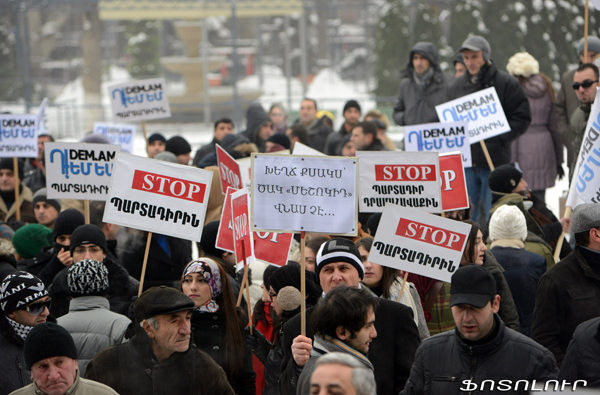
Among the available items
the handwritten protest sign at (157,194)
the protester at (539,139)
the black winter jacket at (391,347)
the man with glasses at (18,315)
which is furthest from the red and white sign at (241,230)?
the protester at (539,139)

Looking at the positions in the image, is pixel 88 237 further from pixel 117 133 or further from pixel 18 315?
pixel 117 133

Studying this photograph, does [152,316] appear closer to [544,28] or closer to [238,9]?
[544,28]

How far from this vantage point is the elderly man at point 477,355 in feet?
11.9

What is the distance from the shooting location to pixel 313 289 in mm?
5020

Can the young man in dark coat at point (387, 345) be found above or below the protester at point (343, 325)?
below

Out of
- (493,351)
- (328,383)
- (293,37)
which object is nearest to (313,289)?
(493,351)

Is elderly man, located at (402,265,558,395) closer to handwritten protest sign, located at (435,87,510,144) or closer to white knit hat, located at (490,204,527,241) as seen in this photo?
white knit hat, located at (490,204,527,241)

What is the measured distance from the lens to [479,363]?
3.69 metres

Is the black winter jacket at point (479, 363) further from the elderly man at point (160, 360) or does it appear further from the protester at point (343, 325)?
the elderly man at point (160, 360)

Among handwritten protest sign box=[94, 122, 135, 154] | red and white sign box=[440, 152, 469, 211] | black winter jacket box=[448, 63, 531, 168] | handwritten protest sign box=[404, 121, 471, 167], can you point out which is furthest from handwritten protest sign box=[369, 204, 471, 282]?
handwritten protest sign box=[94, 122, 135, 154]

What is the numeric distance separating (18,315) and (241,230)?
1635 millimetres

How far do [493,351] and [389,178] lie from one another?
265 centimetres

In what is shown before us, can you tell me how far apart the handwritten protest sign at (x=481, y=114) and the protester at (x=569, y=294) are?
4.27 meters

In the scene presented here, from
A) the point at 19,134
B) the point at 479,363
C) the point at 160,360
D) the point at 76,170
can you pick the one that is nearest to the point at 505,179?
the point at 479,363
